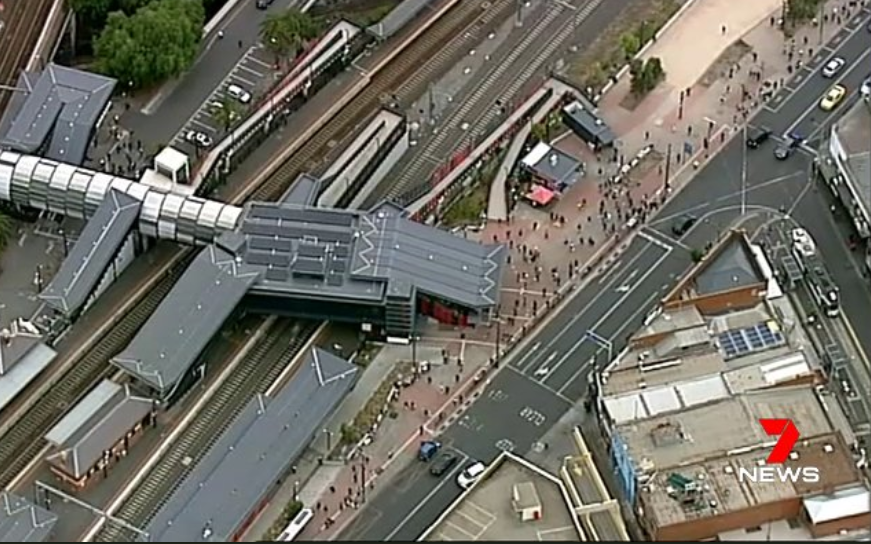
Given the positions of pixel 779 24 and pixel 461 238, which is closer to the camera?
pixel 461 238

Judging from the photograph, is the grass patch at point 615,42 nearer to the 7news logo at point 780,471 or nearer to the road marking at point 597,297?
the road marking at point 597,297

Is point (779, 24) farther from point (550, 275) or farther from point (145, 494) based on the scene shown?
point (145, 494)

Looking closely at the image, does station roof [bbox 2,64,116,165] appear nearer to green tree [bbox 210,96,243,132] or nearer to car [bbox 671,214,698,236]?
green tree [bbox 210,96,243,132]

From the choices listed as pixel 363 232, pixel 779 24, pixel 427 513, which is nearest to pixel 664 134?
pixel 779 24

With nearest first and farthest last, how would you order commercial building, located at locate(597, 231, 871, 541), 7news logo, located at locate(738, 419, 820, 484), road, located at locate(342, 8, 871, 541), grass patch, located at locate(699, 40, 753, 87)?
commercial building, located at locate(597, 231, 871, 541) → 7news logo, located at locate(738, 419, 820, 484) → road, located at locate(342, 8, 871, 541) → grass patch, located at locate(699, 40, 753, 87)

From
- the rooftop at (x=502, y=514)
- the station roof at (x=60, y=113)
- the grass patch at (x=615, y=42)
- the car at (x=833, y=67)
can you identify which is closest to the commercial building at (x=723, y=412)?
the rooftop at (x=502, y=514)

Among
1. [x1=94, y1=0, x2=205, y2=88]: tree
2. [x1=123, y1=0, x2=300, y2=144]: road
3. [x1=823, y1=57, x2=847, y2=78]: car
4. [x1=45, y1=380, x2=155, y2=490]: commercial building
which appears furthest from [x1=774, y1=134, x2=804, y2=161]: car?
[x1=45, y1=380, x2=155, y2=490]: commercial building
